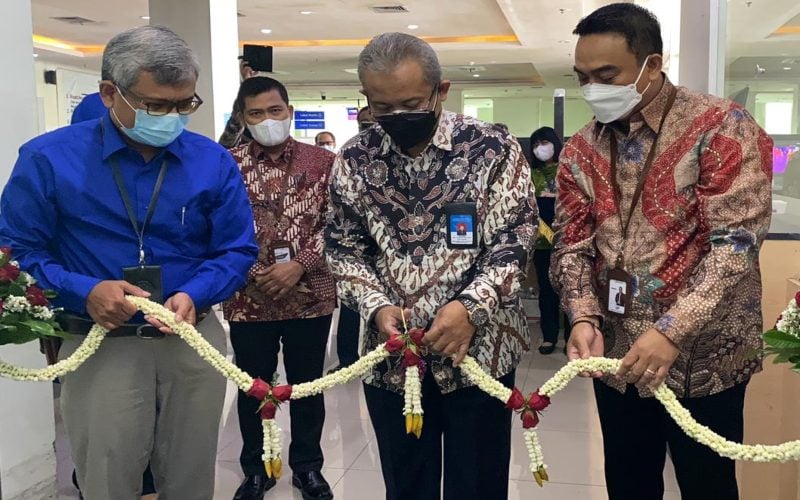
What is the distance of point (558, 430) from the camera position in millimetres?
3990

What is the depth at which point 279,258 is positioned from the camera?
2.94 metres

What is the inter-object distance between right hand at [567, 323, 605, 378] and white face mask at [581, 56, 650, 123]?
0.52m

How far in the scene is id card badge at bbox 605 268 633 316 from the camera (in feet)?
5.74

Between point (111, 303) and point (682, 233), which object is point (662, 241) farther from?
point (111, 303)

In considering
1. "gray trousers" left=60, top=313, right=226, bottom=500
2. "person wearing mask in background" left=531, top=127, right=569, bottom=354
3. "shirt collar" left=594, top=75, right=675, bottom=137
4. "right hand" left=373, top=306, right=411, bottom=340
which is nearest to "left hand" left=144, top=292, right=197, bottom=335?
"gray trousers" left=60, top=313, right=226, bottom=500

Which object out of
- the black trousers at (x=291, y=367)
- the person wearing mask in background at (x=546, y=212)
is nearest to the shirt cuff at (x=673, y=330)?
the black trousers at (x=291, y=367)

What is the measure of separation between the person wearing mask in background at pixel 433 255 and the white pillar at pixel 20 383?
119 cm

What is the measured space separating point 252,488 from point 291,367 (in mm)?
546

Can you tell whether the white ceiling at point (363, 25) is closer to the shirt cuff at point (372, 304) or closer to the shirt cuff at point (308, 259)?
the shirt cuff at point (308, 259)

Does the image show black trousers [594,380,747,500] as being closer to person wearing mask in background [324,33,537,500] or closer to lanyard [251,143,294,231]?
person wearing mask in background [324,33,537,500]

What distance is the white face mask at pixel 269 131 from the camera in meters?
2.90

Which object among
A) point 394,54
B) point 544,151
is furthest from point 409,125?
point 544,151

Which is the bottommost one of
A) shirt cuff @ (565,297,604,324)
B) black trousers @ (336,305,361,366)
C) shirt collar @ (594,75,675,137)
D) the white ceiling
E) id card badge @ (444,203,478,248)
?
black trousers @ (336,305,361,366)

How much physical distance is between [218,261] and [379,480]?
1.78 metres
